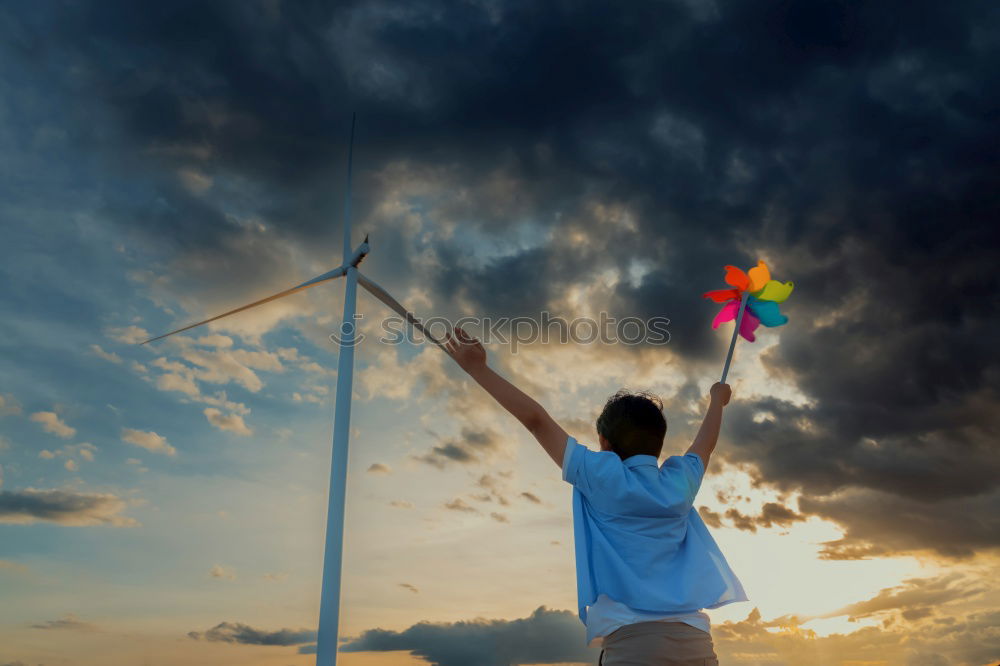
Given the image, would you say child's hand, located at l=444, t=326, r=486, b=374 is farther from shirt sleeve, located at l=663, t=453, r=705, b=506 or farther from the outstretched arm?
shirt sleeve, located at l=663, t=453, r=705, b=506

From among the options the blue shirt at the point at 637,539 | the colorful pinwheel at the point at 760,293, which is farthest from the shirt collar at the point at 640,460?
the colorful pinwheel at the point at 760,293

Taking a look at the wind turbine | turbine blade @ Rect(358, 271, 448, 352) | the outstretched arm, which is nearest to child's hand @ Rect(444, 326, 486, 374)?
the outstretched arm

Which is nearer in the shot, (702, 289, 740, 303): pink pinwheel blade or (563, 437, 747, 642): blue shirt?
(563, 437, 747, 642): blue shirt

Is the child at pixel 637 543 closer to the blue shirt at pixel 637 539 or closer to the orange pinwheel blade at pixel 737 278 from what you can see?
the blue shirt at pixel 637 539

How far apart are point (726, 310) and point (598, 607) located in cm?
529

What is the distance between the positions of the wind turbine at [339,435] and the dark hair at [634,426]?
1277 cm

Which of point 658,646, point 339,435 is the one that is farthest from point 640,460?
point 339,435

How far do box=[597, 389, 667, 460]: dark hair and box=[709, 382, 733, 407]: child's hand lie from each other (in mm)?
1642

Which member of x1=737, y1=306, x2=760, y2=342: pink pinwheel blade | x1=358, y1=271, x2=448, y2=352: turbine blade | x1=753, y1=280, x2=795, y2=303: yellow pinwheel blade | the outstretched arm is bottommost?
the outstretched arm

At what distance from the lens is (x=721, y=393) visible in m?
8.96

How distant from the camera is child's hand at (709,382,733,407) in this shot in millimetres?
8904

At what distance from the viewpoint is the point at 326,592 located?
23656 millimetres

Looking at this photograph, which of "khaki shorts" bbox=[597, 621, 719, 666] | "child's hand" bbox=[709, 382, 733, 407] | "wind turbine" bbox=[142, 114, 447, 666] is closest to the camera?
"khaki shorts" bbox=[597, 621, 719, 666]

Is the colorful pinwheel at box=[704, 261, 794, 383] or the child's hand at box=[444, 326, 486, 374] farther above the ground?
the colorful pinwheel at box=[704, 261, 794, 383]
